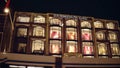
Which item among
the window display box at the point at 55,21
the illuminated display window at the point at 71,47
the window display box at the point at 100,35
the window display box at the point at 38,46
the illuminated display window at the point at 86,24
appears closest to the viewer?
the window display box at the point at 38,46

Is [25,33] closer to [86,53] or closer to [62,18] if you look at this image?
[62,18]

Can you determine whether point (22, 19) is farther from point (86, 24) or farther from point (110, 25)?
point (110, 25)

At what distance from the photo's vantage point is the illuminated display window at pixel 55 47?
2334cm

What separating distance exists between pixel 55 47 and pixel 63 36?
75.8 inches

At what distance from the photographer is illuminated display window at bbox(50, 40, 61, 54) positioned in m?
23.3

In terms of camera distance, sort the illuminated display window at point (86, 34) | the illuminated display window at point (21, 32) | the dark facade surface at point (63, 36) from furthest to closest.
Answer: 1. the illuminated display window at point (86, 34)
2. the illuminated display window at point (21, 32)
3. the dark facade surface at point (63, 36)

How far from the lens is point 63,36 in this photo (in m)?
24.4

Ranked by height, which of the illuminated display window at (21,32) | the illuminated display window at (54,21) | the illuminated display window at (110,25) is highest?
the illuminated display window at (54,21)

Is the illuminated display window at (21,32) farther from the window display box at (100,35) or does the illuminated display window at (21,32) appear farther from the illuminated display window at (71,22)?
the window display box at (100,35)

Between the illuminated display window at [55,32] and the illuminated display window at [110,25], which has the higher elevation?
the illuminated display window at [110,25]

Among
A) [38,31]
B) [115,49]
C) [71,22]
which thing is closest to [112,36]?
[115,49]

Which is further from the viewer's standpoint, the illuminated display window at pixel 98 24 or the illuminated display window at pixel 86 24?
the illuminated display window at pixel 98 24

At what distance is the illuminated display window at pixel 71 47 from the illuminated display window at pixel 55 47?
1.18 metres

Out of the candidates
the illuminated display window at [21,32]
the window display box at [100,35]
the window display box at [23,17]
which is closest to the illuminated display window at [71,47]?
the window display box at [100,35]
